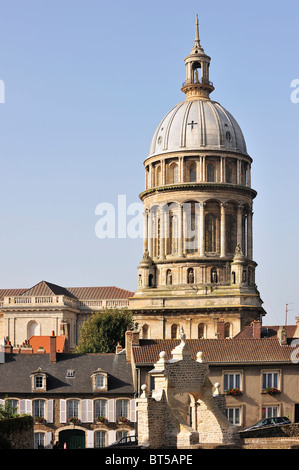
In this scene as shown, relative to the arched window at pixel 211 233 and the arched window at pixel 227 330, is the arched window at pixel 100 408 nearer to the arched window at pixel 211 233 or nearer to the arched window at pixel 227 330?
the arched window at pixel 227 330

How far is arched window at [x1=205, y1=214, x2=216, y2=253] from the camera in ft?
312

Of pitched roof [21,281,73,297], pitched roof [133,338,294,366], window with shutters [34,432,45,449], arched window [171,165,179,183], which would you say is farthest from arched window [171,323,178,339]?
window with shutters [34,432,45,449]

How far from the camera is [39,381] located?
61.3 meters

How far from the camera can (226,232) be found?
9531 cm

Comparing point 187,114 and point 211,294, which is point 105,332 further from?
point 187,114

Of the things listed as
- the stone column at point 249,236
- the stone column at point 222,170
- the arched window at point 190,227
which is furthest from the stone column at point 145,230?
the stone column at point 249,236

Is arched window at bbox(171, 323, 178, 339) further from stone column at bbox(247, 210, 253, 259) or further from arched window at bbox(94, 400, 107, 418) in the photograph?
arched window at bbox(94, 400, 107, 418)

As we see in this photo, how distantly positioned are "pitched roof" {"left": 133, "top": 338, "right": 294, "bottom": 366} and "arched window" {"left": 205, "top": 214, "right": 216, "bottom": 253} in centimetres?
3140

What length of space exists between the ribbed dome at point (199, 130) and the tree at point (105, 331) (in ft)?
56.4

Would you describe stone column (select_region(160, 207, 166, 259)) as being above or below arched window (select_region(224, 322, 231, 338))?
above

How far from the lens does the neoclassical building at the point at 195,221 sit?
9144 centimetres

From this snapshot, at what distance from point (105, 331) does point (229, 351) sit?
30.2 m
